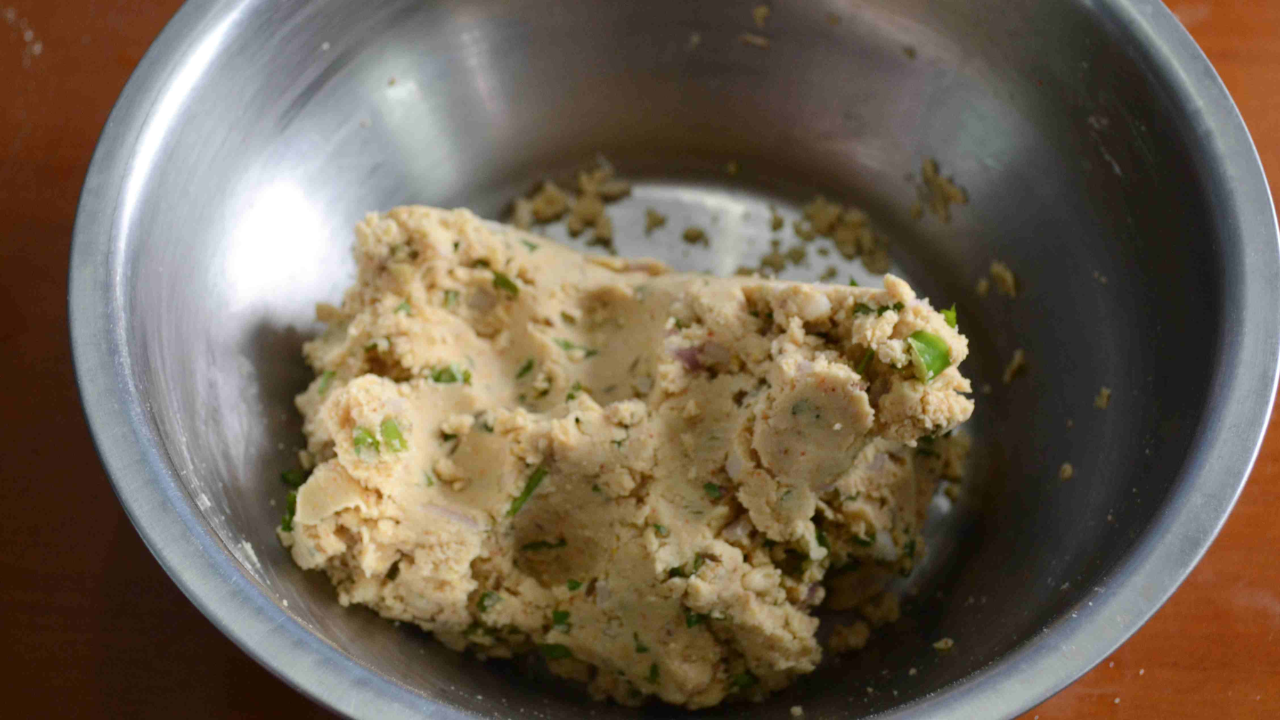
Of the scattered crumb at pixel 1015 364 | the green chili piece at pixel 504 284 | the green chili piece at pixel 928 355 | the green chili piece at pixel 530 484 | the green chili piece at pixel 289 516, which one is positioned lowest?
the green chili piece at pixel 289 516

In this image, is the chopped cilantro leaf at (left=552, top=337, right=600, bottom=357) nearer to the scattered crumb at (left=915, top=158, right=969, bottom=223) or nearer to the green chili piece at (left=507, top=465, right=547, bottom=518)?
the green chili piece at (left=507, top=465, right=547, bottom=518)

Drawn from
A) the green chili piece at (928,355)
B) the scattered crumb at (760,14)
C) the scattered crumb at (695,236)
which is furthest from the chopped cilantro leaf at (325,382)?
the scattered crumb at (760,14)

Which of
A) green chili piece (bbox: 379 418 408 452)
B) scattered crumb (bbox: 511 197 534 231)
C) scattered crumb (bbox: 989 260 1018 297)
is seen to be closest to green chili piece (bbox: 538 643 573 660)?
green chili piece (bbox: 379 418 408 452)

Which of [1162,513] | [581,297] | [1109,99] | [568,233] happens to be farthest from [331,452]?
[1109,99]

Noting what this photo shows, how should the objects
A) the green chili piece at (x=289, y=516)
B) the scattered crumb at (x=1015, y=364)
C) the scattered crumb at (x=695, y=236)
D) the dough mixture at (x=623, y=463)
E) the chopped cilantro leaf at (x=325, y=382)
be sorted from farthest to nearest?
the scattered crumb at (x=695, y=236) < the scattered crumb at (x=1015, y=364) < the chopped cilantro leaf at (x=325, y=382) < the green chili piece at (x=289, y=516) < the dough mixture at (x=623, y=463)

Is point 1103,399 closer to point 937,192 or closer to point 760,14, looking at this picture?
point 937,192

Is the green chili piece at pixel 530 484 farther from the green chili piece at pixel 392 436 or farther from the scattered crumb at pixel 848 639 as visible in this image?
the scattered crumb at pixel 848 639
